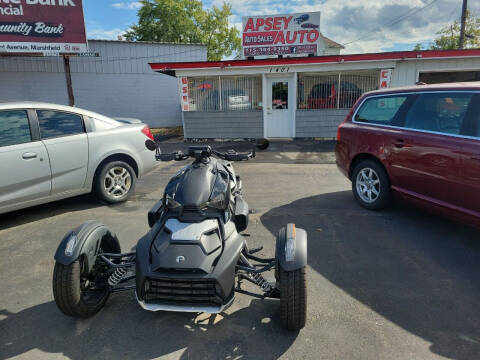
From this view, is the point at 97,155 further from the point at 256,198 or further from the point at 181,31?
the point at 181,31

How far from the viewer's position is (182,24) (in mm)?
35500

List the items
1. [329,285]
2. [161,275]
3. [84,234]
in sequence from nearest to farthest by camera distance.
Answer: [161,275] → [84,234] → [329,285]

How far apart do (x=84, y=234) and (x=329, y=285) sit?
215cm

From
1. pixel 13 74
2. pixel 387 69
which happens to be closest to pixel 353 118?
pixel 387 69

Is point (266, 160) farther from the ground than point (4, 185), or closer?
closer

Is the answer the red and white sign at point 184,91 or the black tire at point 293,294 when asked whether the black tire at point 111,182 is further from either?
the red and white sign at point 184,91

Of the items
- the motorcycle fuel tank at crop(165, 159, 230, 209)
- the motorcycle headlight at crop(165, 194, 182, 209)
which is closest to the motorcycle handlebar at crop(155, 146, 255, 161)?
the motorcycle fuel tank at crop(165, 159, 230, 209)

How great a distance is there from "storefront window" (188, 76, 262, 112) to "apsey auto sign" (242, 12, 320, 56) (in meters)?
2.39

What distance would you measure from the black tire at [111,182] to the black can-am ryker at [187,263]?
252 cm

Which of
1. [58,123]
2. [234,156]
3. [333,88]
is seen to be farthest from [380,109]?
[333,88]

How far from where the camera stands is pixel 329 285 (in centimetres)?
306

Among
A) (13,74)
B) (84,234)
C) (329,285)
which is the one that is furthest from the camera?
(13,74)

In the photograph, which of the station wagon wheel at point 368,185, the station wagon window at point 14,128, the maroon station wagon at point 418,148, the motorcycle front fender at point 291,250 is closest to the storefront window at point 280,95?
the maroon station wagon at point 418,148

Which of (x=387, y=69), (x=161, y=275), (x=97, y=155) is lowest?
(x=161, y=275)
